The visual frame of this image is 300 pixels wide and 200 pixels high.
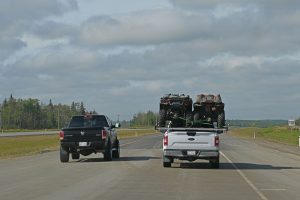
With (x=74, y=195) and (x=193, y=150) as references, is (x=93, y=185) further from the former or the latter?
(x=193, y=150)

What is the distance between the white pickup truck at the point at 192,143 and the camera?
78.8 feet

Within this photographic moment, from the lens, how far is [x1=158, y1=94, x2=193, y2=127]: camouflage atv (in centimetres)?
2928

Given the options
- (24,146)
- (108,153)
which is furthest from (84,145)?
(24,146)

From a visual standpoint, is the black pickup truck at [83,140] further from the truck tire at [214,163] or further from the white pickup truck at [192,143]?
the truck tire at [214,163]

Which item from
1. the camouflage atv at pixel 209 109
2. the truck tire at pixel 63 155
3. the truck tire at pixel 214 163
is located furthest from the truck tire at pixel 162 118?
the truck tire at pixel 214 163

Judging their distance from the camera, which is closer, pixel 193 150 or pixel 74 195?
pixel 74 195

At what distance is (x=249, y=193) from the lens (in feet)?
51.8

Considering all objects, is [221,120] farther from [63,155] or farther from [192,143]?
[63,155]

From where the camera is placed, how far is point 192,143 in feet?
78.9

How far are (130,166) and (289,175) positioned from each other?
6.34m

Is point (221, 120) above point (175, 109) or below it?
below

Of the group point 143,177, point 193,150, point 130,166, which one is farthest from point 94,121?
point 143,177

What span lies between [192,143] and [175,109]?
552 centimetres

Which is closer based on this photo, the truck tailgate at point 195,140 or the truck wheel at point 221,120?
the truck tailgate at point 195,140
